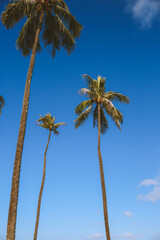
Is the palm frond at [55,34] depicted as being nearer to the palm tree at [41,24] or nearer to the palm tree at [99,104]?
the palm tree at [41,24]

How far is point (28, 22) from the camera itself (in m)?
15.4

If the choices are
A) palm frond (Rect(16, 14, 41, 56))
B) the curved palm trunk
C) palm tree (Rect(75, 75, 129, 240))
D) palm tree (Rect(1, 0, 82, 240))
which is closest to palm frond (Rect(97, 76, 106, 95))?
palm tree (Rect(75, 75, 129, 240))

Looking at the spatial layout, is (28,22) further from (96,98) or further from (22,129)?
(96,98)

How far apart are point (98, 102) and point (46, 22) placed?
358 inches

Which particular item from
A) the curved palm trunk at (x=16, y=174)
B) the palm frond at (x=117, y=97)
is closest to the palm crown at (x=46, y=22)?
the curved palm trunk at (x=16, y=174)

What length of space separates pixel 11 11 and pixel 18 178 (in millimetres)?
10849

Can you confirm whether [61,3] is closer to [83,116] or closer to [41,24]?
[41,24]

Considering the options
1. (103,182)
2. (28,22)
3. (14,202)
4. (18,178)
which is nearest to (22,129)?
(18,178)

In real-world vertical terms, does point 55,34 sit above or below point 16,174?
above

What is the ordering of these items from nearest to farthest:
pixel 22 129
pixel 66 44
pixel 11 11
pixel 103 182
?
pixel 22 129 < pixel 11 11 < pixel 66 44 < pixel 103 182

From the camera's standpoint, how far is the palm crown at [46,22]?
48.9 feet

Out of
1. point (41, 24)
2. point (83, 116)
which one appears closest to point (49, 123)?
point (83, 116)

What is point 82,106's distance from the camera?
2320 cm

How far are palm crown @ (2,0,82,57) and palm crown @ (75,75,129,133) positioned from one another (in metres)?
6.38
